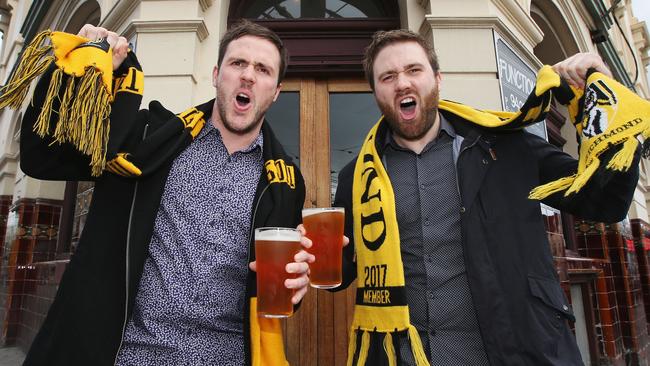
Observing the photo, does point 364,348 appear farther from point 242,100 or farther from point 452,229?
point 242,100

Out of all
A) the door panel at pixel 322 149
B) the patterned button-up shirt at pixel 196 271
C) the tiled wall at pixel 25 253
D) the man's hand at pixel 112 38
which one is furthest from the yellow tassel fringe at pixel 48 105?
the tiled wall at pixel 25 253

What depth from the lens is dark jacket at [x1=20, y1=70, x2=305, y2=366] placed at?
3.66 ft

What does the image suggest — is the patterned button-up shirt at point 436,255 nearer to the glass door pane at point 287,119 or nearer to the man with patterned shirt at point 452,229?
the man with patterned shirt at point 452,229

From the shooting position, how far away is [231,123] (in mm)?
1427

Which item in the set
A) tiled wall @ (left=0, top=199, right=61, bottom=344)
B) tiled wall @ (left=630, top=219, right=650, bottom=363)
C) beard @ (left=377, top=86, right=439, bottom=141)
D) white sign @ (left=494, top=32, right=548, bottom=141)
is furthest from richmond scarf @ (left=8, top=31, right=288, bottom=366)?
tiled wall @ (left=630, top=219, right=650, bottom=363)

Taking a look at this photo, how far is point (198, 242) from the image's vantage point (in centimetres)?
125

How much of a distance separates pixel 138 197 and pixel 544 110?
4.94 ft

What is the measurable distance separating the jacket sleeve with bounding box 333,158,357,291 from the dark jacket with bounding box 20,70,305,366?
43 cm

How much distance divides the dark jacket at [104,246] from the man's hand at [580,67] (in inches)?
43.3

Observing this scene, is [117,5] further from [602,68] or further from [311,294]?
[602,68]

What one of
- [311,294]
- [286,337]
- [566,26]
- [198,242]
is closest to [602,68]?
[198,242]

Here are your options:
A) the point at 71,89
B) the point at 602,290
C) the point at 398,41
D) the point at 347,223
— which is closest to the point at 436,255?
the point at 347,223

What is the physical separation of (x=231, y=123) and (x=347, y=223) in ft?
2.34

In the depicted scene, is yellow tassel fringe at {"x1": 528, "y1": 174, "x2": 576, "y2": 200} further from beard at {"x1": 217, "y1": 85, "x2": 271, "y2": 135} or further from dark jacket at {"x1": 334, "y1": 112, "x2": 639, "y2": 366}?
beard at {"x1": 217, "y1": 85, "x2": 271, "y2": 135}
